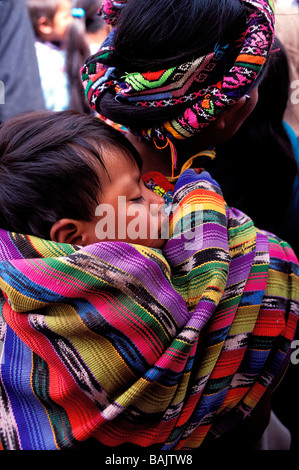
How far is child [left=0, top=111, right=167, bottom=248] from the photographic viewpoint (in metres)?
1.06

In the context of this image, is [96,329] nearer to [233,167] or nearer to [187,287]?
[187,287]

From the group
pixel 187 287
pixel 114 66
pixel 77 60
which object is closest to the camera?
pixel 187 287

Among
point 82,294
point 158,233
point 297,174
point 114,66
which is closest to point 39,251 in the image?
point 82,294

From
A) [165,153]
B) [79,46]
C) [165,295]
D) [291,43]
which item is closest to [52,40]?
[79,46]

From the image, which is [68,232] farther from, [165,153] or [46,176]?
[165,153]

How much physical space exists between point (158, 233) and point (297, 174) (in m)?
1.20

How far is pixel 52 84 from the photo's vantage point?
127 inches

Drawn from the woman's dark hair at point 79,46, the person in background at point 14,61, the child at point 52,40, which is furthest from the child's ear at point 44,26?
the person in background at point 14,61

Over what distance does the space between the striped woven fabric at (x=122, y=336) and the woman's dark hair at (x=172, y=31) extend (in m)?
0.41

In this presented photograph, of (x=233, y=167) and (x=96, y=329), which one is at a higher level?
(x=96, y=329)

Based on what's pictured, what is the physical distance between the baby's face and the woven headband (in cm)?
18

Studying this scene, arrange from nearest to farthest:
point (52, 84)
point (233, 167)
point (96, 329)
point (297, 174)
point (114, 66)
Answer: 1. point (96, 329)
2. point (114, 66)
3. point (233, 167)
4. point (297, 174)
5. point (52, 84)

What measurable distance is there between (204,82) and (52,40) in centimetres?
283

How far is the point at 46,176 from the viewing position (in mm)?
1055
